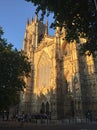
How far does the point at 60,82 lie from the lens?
3753cm

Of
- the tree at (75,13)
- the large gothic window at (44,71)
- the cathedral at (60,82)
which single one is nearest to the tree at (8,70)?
the tree at (75,13)

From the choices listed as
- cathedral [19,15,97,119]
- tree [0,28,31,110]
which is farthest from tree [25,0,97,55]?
cathedral [19,15,97,119]

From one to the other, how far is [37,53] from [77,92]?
62.6 ft

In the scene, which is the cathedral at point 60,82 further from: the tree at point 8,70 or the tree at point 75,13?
the tree at point 75,13

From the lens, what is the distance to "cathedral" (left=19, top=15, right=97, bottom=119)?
105ft

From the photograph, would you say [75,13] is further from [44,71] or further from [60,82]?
[44,71]

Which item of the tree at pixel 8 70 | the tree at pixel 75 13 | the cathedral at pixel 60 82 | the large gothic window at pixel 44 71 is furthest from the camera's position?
the large gothic window at pixel 44 71

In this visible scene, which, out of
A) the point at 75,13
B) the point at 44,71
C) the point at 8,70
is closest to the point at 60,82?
the point at 44,71

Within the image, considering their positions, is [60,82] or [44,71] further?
[44,71]

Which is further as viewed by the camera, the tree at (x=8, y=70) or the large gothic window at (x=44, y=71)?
the large gothic window at (x=44, y=71)

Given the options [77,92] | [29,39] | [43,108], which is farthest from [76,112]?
Answer: [29,39]

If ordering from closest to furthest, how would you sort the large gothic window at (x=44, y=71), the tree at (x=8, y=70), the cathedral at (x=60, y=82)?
1. the tree at (x=8, y=70)
2. the cathedral at (x=60, y=82)
3. the large gothic window at (x=44, y=71)

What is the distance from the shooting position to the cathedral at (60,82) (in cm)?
3216

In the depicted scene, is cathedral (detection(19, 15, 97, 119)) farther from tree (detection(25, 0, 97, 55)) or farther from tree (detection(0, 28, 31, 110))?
tree (detection(25, 0, 97, 55))
